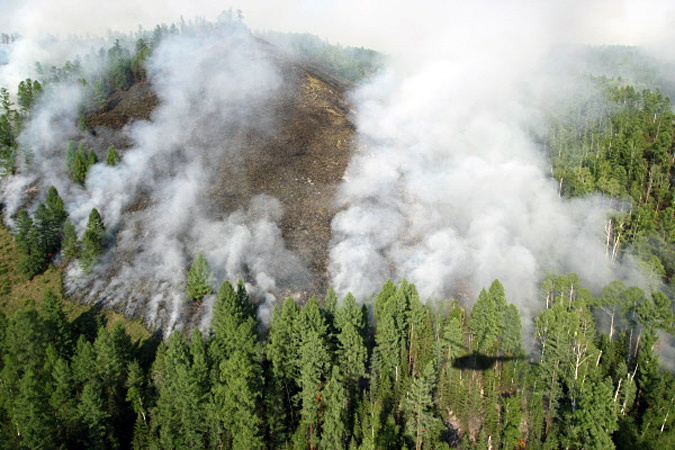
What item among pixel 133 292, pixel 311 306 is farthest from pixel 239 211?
pixel 311 306

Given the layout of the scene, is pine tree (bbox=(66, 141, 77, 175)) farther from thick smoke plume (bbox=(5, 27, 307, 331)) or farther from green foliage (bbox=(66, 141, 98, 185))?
thick smoke plume (bbox=(5, 27, 307, 331))

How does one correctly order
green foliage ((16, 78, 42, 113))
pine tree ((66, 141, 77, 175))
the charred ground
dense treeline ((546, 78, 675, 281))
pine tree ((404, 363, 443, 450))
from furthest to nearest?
green foliage ((16, 78, 42, 113)), pine tree ((66, 141, 77, 175)), the charred ground, dense treeline ((546, 78, 675, 281)), pine tree ((404, 363, 443, 450))

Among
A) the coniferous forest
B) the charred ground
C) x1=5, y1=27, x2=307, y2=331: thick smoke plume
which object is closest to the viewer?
the coniferous forest

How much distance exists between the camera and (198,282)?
66250 millimetres

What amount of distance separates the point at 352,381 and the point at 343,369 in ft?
8.87

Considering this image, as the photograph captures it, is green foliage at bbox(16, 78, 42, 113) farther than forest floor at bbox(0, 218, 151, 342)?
Yes

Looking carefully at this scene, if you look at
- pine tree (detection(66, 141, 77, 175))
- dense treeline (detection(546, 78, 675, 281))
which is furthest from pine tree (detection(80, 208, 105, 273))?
dense treeline (detection(546, 78, 675, 281))

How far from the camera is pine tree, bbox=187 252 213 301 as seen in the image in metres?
66.0

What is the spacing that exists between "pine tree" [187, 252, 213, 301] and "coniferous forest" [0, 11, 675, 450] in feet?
0.74

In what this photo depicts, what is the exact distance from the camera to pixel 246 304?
61.4m

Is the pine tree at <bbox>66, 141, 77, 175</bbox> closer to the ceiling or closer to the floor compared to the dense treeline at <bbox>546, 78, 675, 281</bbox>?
closer to the floor

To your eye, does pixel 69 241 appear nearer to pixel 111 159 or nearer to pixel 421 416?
pixel 111 159

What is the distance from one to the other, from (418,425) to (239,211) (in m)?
53.9

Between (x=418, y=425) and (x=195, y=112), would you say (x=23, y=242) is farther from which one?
(x=418, y=425)
